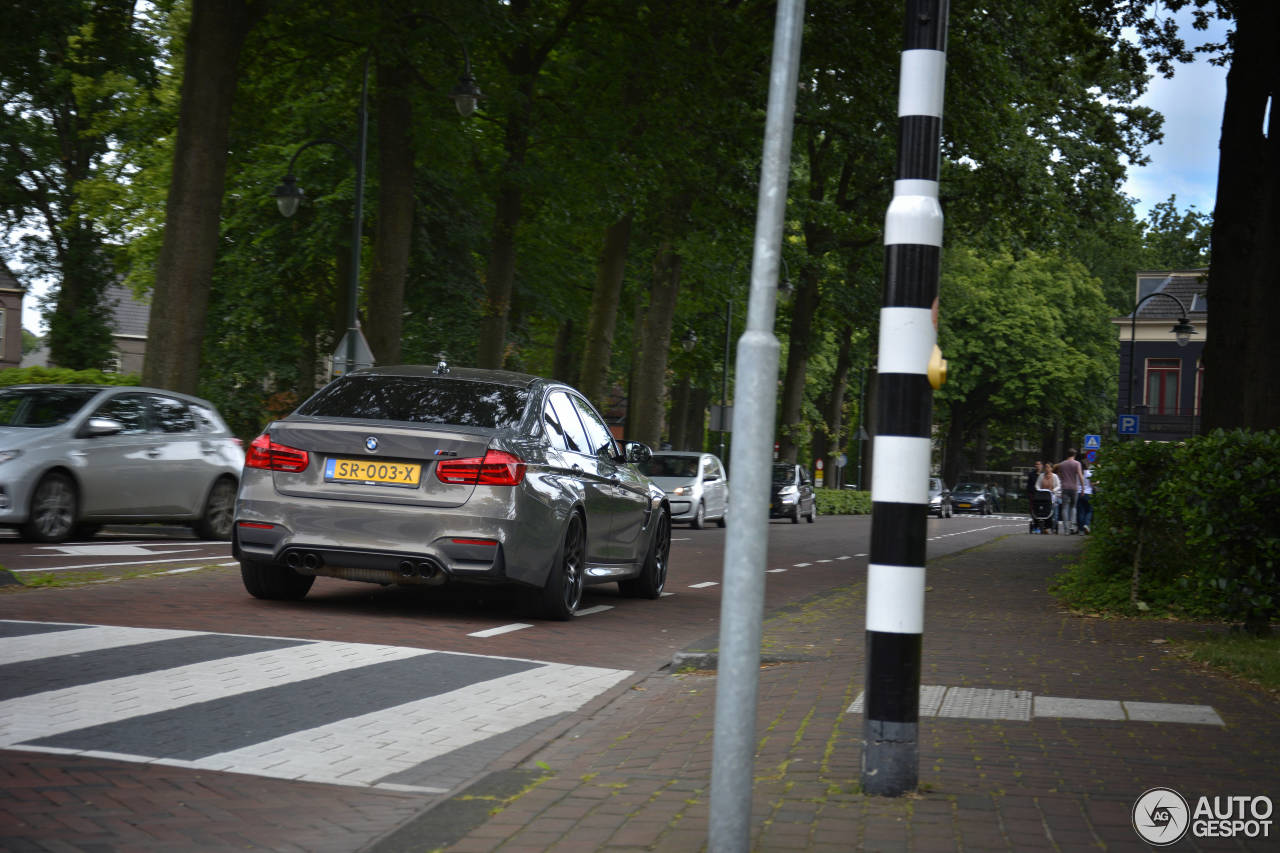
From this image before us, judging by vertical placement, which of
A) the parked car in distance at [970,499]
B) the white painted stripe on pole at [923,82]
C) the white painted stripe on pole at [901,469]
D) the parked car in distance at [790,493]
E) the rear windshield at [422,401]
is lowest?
the parked car in distance at [970,499]

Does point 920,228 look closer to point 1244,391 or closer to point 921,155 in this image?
point 921,155

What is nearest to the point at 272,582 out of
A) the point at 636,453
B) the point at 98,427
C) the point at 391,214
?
the point at 636,453

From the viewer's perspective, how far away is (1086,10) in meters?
19.0

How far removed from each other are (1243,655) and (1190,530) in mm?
1271

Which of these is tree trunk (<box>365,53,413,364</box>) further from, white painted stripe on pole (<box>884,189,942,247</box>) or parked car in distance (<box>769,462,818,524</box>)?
white painted stripe on pole (<box>884,189,942,247</box>)

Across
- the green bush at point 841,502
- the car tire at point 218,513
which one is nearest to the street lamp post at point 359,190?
the car tire at point 218,513

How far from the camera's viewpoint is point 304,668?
24.6ft

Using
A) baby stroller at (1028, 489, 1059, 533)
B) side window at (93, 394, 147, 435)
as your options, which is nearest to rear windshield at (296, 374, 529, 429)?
side window at (93, 394, 147, 435)

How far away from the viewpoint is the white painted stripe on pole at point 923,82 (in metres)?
4.95

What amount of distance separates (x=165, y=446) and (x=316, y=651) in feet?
28.1

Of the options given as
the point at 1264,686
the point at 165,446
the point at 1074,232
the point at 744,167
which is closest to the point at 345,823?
the point at 1264,686

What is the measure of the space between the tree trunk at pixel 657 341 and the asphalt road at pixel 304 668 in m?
19.6

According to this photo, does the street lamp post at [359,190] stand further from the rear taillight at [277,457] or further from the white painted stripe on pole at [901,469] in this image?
the white painted stripe on pole at [901,469]

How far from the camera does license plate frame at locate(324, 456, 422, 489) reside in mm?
9547
